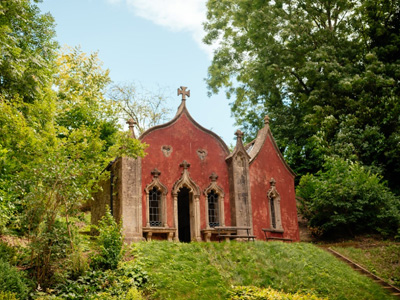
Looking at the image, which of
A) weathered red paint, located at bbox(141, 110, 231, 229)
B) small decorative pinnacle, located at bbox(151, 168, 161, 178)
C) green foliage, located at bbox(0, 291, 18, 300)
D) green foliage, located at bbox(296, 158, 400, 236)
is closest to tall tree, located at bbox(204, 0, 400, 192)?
green foliage, located at bbox(296, 158, 400, 236)

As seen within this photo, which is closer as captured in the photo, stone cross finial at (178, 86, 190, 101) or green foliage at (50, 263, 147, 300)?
green foliage at (50, 263, 147, 300)

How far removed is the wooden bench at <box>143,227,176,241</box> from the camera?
58.3 feet

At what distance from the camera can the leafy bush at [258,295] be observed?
12.8 m

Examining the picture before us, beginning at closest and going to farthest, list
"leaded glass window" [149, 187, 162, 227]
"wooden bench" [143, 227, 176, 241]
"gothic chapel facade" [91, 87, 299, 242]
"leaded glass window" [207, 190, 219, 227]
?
1. "wooden bench" [143, 227, 176, 241]
2. "gothic chapel facade" [91, 87, 299, 242]
3. "leaded glass window" [149, 187, 162, 227]
4. "leaded glass window" [207, 190, 219, 227]

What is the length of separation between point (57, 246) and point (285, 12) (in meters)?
24.8

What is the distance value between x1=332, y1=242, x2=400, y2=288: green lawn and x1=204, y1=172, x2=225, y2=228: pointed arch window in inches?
224

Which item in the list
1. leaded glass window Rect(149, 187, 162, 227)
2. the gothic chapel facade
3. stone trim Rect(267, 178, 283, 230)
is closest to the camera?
the gothic chapel facade

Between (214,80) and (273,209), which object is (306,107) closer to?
(214,80)

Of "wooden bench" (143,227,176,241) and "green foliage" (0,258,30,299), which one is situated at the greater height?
"wooden bench" (143,227,176,241)

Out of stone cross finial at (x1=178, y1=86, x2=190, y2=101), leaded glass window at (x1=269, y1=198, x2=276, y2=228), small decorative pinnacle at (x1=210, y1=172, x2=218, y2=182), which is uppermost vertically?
stone cross finial at (x1=178, y1=86, x2=190, y2=101)

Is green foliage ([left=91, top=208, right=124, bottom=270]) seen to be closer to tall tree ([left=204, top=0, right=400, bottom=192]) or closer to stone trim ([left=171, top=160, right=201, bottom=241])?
stone trim ([left=171, top=160, right=201, bottom=241])

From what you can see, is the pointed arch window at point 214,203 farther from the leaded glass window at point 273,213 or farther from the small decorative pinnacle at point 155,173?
the leaded glass window at point 273,213

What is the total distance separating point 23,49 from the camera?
65.0 ft

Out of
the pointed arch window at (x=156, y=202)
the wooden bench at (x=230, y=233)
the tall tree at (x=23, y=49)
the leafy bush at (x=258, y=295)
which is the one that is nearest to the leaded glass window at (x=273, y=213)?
the wooden bench at (x=230, y=233)
